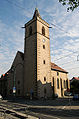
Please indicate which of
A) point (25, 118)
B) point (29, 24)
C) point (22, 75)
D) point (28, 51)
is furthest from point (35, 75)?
point (25, 118)

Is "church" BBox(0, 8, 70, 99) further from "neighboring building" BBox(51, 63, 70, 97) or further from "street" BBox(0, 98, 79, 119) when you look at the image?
"street" BBox(0, 98, 79, 119)

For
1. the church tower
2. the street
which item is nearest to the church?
the church tower

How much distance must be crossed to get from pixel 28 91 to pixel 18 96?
485cm

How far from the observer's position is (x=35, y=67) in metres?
30.0

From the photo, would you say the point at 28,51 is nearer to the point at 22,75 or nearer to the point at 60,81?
the point at 22,75

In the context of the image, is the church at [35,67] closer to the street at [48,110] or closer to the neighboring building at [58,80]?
the neighboring building at [58,80]

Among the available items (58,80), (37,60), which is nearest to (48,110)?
(37,60)

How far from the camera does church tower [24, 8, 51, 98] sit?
1158 inches

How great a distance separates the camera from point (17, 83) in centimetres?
3516

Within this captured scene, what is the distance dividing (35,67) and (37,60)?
1978 millimetres

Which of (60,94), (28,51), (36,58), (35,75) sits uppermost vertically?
(28,51)

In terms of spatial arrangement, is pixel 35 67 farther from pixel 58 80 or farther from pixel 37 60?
pixel 58 80

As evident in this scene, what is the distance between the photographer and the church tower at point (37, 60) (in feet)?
96.5

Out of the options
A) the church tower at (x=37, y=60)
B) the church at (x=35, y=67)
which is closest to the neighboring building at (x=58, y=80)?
the church at (x=35, y=67)
